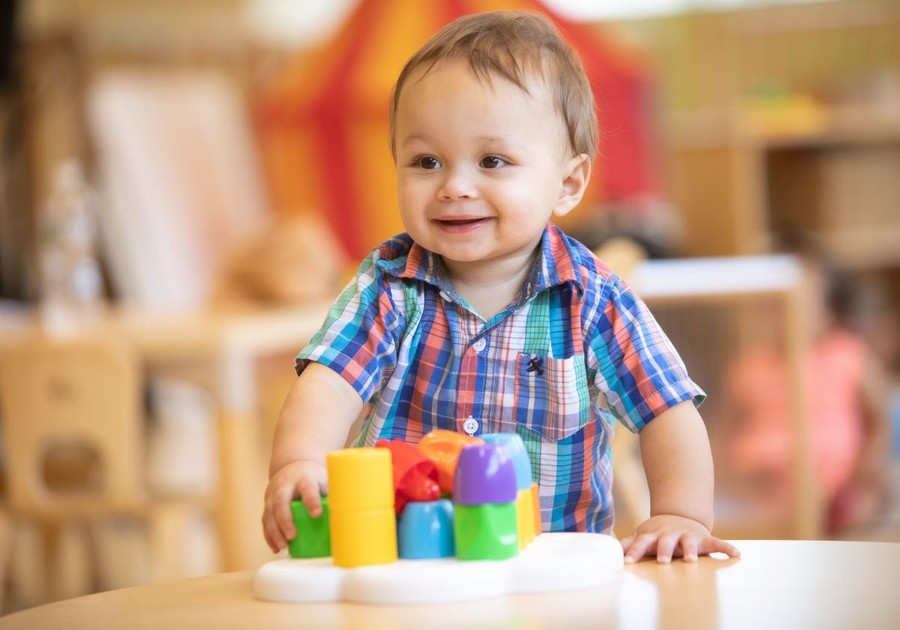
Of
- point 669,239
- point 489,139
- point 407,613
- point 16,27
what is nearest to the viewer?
point 407,613

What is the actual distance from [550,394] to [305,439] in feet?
0.57

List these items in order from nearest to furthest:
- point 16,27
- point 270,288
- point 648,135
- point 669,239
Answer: point 270,288 < point 16,27 < point 669,239 < point 648,135

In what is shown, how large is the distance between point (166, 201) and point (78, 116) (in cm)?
69

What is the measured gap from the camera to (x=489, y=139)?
0.84 m

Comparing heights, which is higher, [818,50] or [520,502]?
[818,50]

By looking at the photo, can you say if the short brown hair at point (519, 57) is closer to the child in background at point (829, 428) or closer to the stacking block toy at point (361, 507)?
the stacking block toy at point (361, 507)

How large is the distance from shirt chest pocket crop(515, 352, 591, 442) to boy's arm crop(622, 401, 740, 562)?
53 millimetres

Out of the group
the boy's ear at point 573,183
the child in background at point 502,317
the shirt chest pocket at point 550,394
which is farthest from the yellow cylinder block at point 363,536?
the boy's ear at point 573,183

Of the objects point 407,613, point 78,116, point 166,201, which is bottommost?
point 407,613

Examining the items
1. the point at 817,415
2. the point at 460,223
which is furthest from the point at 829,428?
the point at 460,223

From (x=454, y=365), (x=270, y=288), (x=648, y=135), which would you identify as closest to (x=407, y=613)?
(x=454, y=365)

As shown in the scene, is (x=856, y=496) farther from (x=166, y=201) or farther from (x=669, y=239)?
(x=166, y=201)

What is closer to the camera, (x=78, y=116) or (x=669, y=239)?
(x=669, y=239)

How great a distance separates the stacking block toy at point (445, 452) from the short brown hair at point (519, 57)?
0.26m
